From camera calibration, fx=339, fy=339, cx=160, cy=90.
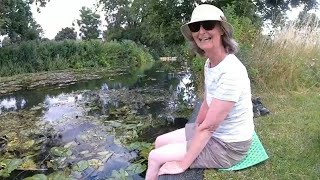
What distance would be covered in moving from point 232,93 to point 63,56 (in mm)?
22244

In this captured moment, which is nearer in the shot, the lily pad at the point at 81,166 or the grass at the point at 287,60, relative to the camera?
the lily pad at the point at 81,166

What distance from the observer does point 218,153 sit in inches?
93.4

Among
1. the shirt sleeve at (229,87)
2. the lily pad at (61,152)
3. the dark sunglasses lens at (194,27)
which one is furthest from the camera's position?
A: the lily pad at (61,152)

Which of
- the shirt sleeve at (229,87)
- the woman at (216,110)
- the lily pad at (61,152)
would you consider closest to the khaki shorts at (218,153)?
the woman at (216,110)

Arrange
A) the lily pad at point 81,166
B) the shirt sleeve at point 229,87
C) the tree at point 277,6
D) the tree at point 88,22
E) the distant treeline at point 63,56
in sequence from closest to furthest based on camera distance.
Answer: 1. the shirt sleeve at point 229,87
2. the lily pad at point 81,166
3. the tree at point 277,6
4. the distant treeline at point 63,56
5. the tree at point 88,22

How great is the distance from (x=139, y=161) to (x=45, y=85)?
9953 mm

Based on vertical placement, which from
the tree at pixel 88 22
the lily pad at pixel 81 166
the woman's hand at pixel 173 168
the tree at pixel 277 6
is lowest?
the lily pad at pixel 81 166

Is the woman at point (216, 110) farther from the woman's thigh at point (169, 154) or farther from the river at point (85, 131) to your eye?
the river at point (85, 131)

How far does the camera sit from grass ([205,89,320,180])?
2.74 metres

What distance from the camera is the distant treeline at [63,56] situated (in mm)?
19469

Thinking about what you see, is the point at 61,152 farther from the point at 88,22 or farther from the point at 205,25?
the point at 88,22

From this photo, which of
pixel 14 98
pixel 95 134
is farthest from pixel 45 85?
pixel 95 134

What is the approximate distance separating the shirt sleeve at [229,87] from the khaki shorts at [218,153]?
14.6 inches

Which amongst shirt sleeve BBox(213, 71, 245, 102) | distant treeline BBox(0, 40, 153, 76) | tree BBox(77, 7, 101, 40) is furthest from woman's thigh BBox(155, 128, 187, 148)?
tree BBox(77, 7, 101, 40)
